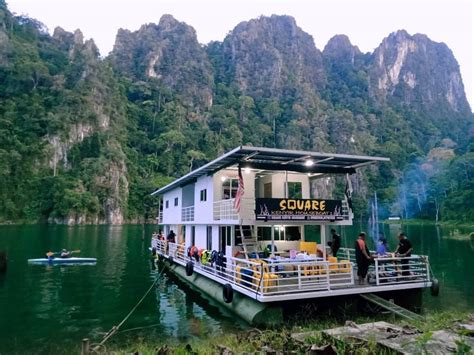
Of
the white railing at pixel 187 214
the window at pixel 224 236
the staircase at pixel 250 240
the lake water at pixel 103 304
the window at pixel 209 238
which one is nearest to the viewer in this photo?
the lake water at pixel 103 304

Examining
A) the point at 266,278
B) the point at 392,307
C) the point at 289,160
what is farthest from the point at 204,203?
the point at 392,307

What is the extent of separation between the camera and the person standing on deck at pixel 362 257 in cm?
1348

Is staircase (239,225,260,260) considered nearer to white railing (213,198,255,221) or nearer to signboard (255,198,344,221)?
white railing (213,198,255,221)

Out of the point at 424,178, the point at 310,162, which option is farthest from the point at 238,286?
the point at 424,178

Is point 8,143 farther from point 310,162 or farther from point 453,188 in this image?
point 453,188

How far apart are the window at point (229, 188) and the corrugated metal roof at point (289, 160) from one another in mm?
986

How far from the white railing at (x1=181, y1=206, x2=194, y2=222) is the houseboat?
0.43ft

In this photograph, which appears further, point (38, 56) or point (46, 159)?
point (38, 56)

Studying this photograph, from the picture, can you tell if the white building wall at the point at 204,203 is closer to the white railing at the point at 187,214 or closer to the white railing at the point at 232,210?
the white railing at the point at 232,210

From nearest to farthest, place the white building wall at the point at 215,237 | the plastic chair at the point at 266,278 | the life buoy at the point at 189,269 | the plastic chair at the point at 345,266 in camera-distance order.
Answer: the plastic chair at the point at 266,278 < the plastic chair at the point at 345,266 < the white building wall at the point at 215,237 < the life buoy at the point at 189,269

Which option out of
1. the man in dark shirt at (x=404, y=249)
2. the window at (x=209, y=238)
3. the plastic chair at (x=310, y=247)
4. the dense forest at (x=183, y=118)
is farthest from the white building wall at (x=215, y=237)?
the dense forest at (x=183, y=118)

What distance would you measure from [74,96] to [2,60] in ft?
83.4

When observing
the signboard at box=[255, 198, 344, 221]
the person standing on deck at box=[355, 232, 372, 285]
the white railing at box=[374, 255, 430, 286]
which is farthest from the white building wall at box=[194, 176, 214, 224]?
the white railing at box=[374, 255, 430, 286]

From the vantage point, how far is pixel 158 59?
15650 cm
